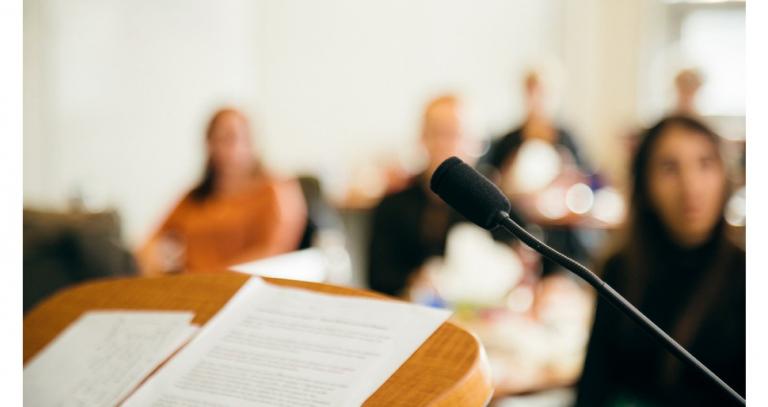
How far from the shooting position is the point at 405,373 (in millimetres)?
615

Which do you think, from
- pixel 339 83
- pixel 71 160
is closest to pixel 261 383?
pixel 71 160

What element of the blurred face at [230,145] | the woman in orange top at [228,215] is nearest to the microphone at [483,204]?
the woman in orange top at [228,215]

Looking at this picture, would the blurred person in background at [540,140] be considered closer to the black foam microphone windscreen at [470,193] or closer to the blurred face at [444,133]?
the blurred face at [444,133]

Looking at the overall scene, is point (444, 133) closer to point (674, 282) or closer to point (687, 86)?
point (674, 282)

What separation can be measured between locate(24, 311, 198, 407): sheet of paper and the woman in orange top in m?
2.09

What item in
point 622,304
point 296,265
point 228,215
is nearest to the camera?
point 622,304

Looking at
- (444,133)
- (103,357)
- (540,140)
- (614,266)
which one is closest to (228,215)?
(444,133)

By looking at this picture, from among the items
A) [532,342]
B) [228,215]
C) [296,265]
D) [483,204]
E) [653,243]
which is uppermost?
[483,204]

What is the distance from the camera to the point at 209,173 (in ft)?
10.2

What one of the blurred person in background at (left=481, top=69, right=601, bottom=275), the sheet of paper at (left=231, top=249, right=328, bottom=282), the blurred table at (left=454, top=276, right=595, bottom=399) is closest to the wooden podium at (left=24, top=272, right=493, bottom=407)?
the blurred table at (left=454, top=276, right=595, bottom=399)

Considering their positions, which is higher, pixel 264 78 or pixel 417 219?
pixel 264 78

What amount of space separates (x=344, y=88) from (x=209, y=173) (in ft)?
8.29

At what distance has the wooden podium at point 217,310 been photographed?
0.59 metres

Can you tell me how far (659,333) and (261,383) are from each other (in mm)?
320
